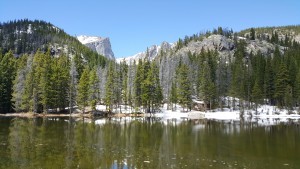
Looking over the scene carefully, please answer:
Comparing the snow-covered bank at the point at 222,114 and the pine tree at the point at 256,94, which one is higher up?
the pine tree at the point at 256,94

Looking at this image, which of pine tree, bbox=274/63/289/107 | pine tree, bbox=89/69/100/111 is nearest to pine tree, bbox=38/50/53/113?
pine tree, bbox=89/69/100/111

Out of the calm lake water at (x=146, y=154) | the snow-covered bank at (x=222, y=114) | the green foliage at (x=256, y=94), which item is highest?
the green foliage at (x=256, y=94)

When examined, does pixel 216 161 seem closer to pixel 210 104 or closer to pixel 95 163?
pixel 95 163

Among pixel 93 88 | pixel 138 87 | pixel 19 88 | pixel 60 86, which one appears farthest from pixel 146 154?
pixel 19 88

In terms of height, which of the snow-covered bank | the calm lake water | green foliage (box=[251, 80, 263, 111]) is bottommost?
the calm lake water

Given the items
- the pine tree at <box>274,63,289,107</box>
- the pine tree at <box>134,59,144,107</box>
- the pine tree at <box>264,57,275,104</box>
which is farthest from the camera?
the pine tree at <box>264,57,275,104</box>

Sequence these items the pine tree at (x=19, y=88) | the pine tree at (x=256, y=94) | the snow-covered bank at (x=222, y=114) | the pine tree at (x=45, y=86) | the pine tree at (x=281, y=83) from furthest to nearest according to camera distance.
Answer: the pine tree at (x=281, y=83) < the pine tree at (x=256, y=94) < the snow-covered bank at (x=222, y=114) < the pine tree at (x=19, y=88) < the pine tree at (x=45, y=86)

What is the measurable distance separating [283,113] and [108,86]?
55567 mm

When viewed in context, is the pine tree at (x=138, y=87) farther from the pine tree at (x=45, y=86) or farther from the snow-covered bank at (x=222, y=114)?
the pine tree at (x=45, y=86)

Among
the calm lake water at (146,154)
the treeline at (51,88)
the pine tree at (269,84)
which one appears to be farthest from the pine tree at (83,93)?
the pine tree at (269,84)

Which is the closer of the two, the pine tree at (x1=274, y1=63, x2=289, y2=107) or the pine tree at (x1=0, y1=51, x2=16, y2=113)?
the pine tree at (x1=0, y1=51, x2=16, y2=113)

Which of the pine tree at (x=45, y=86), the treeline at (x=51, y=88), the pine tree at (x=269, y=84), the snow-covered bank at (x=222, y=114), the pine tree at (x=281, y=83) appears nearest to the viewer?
the pine tree at (x=45, y=86)

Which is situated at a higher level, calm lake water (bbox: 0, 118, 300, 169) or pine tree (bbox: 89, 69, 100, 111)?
pine tree (bbox: 89, 69, 100, 111)

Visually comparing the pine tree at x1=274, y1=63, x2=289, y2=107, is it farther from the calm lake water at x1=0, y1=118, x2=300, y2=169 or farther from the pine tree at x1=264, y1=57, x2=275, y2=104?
the calm lake water at x1=0, y1=118, x2=300, y2=169
